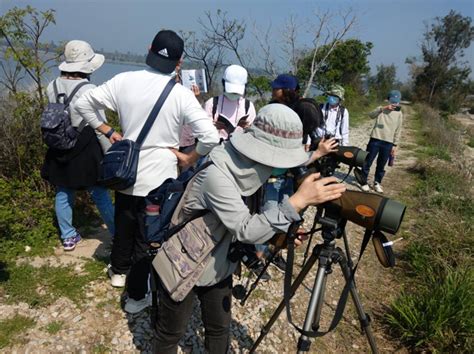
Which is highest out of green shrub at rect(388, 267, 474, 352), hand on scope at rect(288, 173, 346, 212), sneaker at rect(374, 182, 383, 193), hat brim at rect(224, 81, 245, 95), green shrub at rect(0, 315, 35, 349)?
hat brim at rect(224, 81, 245, 95)

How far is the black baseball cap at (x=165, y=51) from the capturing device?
1996 millimetres

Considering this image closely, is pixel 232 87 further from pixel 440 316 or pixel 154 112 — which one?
pixel 440 316

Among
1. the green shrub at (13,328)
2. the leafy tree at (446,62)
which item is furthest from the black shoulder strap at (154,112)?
the leafy tree at (446,62)

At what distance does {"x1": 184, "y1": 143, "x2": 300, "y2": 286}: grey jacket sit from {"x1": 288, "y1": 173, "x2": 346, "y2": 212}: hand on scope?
0.04 m

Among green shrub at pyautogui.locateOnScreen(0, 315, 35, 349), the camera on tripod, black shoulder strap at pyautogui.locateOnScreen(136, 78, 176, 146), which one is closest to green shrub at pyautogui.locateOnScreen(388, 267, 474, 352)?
the camera on tripod

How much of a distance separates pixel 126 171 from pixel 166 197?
543mm

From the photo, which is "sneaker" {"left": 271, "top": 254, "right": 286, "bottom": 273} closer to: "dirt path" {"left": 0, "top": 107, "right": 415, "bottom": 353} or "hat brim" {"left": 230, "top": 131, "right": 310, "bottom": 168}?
"dirt path" {"left": 0, "top": 107, "right": 415, "bottom": 353}

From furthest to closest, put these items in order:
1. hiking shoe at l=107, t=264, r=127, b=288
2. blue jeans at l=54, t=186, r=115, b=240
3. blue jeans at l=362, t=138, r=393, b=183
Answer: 1. blue jeans at l=362, t=138, r=393, b=183
2. blue jeans at l=54, t=186, r=115, b=240
3. hiking shoe at l=107, t=264, r=127, b=288

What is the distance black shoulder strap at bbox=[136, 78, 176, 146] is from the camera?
6.71 ft

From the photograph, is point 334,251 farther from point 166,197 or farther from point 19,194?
point 19,194

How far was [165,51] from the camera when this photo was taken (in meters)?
2.01

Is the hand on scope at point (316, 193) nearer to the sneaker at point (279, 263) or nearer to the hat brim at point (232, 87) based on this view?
the hat brim at point (232, 87)

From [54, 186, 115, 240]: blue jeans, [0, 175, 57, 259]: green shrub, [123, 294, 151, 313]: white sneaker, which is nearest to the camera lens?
[123, 294, 151, 313]: white sneaker

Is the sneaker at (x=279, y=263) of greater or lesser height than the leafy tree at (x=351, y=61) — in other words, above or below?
below
